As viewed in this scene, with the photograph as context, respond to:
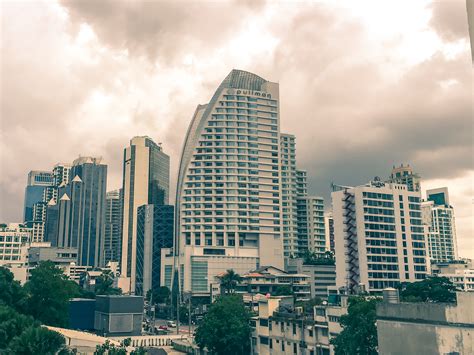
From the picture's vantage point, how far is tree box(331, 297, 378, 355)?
57.0 metres

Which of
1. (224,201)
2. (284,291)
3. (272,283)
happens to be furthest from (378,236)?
(224,201)

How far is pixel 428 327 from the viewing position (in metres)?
38.5

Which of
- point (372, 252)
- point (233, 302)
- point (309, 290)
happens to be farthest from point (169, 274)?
point (233, 302)

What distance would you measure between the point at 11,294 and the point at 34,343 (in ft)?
151

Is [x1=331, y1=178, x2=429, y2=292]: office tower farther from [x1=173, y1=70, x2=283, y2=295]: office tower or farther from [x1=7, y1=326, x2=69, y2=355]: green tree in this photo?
[x1=7, y1=326, x2=69, y2=355]: green tree

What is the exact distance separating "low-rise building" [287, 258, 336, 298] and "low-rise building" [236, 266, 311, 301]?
498 inches

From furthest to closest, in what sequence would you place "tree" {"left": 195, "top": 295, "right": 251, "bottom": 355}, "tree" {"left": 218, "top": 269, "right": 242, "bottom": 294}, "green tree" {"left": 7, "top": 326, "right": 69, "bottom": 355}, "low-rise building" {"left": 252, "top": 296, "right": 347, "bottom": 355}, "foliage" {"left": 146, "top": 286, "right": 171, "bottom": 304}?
"foliage" {"left": 146, "top": 286, "right": 171, "bottom": 304}
"tree" {"left": 218, "top": 269, "right": 242, "bottom": 294}
"tree" {"left": 195, "top": 295, "right": 251, "bottom": 355}
"low-rise building" {"left": 252, "top": 296, "right": 347, "bottom": 355}
"green tree" {"left": 7, "top": 326, "right": 69, "bottom": 355}

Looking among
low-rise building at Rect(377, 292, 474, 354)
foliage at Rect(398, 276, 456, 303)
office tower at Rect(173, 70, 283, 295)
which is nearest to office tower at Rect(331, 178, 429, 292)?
foliage at Rect(398, 276, 456, 303)

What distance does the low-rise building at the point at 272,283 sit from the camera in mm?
157500

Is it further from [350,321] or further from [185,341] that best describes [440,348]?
[185,341]

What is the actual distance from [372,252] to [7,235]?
145700 mm

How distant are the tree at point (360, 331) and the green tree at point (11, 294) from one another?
56800mm

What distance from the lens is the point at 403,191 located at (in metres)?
154

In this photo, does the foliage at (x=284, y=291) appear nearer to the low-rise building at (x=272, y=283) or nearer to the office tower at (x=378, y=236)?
the low-rise building at (x=272, y=283)
